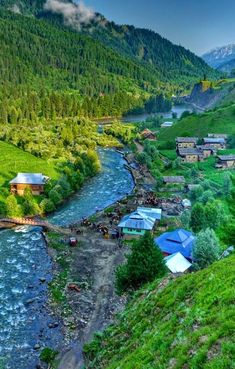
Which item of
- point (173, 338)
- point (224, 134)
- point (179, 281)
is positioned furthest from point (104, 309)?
point (224, 134)

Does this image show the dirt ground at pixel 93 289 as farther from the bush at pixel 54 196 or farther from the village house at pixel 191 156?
the village house at pixel 191 156

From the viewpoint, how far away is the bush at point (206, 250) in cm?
4934

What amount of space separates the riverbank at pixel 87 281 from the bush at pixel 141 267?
573 centimetres

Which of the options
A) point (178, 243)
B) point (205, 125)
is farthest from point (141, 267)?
point (205, 125)

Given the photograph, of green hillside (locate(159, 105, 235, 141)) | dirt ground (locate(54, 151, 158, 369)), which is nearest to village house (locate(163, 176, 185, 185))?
dirt ground (locate(54, 151, 158, 369))

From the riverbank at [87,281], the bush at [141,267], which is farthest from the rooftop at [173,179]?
the bush at [141,267]

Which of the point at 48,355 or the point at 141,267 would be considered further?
the point at 141,267

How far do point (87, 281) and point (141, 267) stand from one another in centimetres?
1589

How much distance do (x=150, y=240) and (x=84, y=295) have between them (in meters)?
14.6

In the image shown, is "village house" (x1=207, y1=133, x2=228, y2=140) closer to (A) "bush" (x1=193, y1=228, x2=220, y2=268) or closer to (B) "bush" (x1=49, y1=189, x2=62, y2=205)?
(B) "bush" (x1=49, y1=189, x2=62, y2=205)

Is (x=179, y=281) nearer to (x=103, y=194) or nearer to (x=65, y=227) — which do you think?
(x=65, y=227)

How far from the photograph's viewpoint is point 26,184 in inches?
3531

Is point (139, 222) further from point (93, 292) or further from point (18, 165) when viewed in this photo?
point (18, 165)

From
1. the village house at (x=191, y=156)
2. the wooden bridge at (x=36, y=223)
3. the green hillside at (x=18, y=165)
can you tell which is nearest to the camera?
the wooden bridge at (x=36, y=223)
